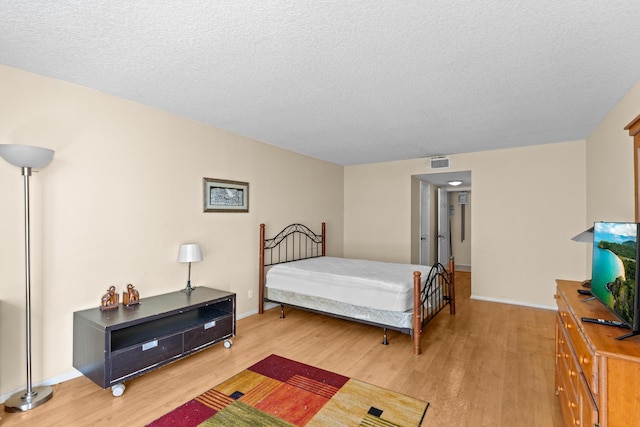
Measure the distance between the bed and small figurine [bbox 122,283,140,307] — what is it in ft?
5.75

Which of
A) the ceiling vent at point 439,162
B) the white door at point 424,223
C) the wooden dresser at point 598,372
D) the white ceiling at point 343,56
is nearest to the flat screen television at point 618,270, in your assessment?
the wooden dresser at point 598,372

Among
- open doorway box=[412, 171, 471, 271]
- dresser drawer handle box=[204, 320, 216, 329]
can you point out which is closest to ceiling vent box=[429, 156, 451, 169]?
open doorway box=[412, 171, 471, 271]

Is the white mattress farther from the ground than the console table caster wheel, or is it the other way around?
the white mattress

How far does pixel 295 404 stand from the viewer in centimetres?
236

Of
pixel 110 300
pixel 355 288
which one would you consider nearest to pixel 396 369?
pixel 355 288

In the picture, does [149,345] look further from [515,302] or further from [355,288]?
[515,302]

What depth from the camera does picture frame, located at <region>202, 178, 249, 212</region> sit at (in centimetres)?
385

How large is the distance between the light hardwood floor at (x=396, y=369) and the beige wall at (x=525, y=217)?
733 mm

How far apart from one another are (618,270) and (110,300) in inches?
147

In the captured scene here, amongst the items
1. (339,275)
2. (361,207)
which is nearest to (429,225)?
(361,207)

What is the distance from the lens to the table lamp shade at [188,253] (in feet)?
11.0

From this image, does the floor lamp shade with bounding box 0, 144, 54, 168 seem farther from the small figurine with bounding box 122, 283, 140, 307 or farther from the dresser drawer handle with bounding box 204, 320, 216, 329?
the dresser drawer handle with bounding box 204, 320, 216, 329

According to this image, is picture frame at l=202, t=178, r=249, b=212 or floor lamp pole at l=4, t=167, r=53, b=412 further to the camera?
picture frame at l=202, t=178, r=249, b=212

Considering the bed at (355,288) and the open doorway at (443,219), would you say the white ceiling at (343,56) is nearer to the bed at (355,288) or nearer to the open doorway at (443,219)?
the bed at (355,288)
